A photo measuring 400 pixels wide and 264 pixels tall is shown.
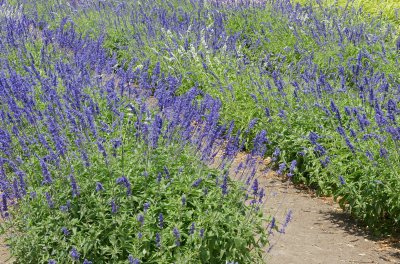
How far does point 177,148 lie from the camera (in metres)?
4.95

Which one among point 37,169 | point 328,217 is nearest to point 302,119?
point 328,217

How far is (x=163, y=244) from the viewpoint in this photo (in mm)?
4184

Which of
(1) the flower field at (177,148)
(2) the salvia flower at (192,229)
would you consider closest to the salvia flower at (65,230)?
(1) the flower field at (177,148)

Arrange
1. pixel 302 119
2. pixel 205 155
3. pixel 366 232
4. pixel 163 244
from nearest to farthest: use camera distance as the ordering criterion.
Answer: pixel 163 244 < pixel 205 155 < pixel 366 232 < pixel 302 119

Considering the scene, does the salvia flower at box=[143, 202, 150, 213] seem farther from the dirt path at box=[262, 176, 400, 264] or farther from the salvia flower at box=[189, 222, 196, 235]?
the dirt path at box=[262, 176, 400, 264]

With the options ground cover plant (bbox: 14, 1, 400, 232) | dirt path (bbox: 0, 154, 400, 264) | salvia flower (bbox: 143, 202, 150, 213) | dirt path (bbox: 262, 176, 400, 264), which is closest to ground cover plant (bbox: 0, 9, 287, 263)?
salvia flower (bbox: 143, 202, 150, 213)

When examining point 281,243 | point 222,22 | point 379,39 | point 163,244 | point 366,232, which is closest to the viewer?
point 163,244

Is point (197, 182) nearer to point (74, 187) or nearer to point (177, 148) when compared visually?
point (177, 148)

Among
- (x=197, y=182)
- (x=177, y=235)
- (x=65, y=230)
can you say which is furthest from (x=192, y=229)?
(x=65, y=230)

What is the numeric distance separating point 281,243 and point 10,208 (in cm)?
221

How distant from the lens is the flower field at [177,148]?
169 inches

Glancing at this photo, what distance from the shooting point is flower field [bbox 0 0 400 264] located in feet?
14.1

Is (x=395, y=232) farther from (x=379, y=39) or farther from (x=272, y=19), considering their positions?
(x=272, y=19)

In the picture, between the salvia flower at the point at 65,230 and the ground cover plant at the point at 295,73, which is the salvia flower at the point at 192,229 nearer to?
the salvia flower at the point at 65,230
